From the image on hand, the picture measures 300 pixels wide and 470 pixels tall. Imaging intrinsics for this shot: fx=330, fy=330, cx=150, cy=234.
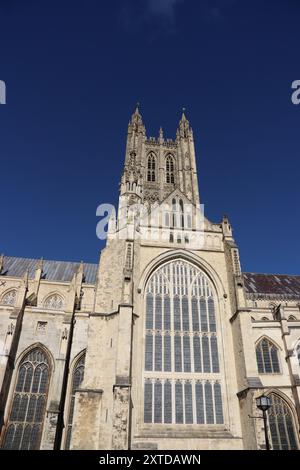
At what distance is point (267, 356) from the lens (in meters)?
20.5

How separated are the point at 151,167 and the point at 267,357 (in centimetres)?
3474

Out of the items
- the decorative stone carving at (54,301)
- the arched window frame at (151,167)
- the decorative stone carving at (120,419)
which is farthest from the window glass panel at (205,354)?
the arched window frame at (151,167)

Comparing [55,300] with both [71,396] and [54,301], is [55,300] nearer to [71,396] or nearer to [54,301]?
[54,301]

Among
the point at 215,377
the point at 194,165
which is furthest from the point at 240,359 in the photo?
the point at 194,165

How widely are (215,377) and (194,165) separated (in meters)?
33.9

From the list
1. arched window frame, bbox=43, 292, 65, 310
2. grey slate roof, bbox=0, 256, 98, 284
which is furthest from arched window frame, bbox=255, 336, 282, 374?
arched window frame, bbox=43, 292, 65, 310

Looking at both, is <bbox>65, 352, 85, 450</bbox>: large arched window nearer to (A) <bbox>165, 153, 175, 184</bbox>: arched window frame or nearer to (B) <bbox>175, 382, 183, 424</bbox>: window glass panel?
(B) <bbox>175, 382, 183, 424</bbox>: window glass panel

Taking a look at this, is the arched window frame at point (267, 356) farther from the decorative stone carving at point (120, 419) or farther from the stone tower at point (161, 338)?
the decorative stone carving at point (120, 419)

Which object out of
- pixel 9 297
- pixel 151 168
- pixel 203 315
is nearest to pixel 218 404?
pixel 203 315

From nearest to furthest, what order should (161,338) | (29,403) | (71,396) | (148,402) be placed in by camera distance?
1. (148,402)
2. (161,338)
3. (29,403)
4. (71,396)

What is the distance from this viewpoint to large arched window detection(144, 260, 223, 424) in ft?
58.0

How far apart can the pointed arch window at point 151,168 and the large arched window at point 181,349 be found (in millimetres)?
27457

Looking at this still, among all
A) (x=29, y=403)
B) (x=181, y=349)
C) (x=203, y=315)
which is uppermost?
(x=203, y=315)

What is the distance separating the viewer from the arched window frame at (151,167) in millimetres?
47841
